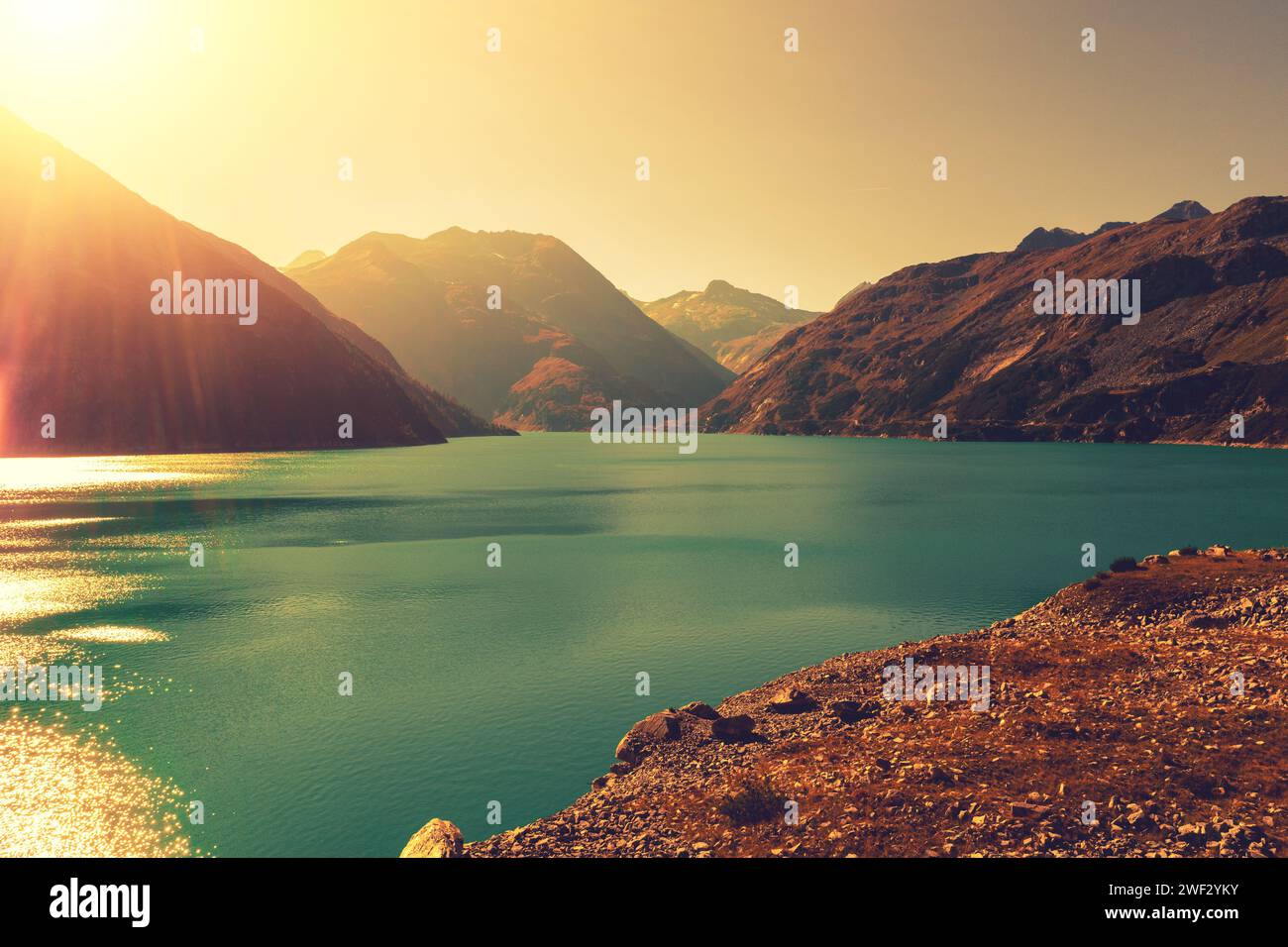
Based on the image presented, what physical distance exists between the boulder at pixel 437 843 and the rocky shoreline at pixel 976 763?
5 centimetres

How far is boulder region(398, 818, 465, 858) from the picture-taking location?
52.0 feet

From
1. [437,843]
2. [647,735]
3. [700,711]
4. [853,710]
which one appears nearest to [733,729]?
[700,711]

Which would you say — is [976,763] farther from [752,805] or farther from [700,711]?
[700,711]

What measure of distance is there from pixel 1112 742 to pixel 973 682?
7.30 m

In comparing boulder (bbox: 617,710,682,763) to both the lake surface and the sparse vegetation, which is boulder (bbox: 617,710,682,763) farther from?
the sparse vegetation

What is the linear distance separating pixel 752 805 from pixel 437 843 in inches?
300

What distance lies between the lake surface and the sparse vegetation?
19.8 ft

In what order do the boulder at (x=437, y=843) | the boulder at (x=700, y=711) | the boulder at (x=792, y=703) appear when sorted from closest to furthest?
the boulder at (x=437, y=843) → the boulder at (x=700, y=711) → the boulder at (x=792, y=703)

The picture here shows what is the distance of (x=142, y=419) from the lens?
18475 centimetres

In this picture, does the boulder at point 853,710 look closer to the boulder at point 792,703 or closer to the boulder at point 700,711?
the boulder at point 792,703

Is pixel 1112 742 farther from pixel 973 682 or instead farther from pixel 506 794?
pixel 506 794

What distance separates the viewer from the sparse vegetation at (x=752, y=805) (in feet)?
57.7

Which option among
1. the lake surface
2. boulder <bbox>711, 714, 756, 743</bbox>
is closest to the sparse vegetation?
boulder <bbox>711, 714, 756, 743</bbox>

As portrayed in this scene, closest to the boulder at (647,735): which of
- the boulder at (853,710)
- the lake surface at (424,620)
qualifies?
the lake surface at (424,620)
